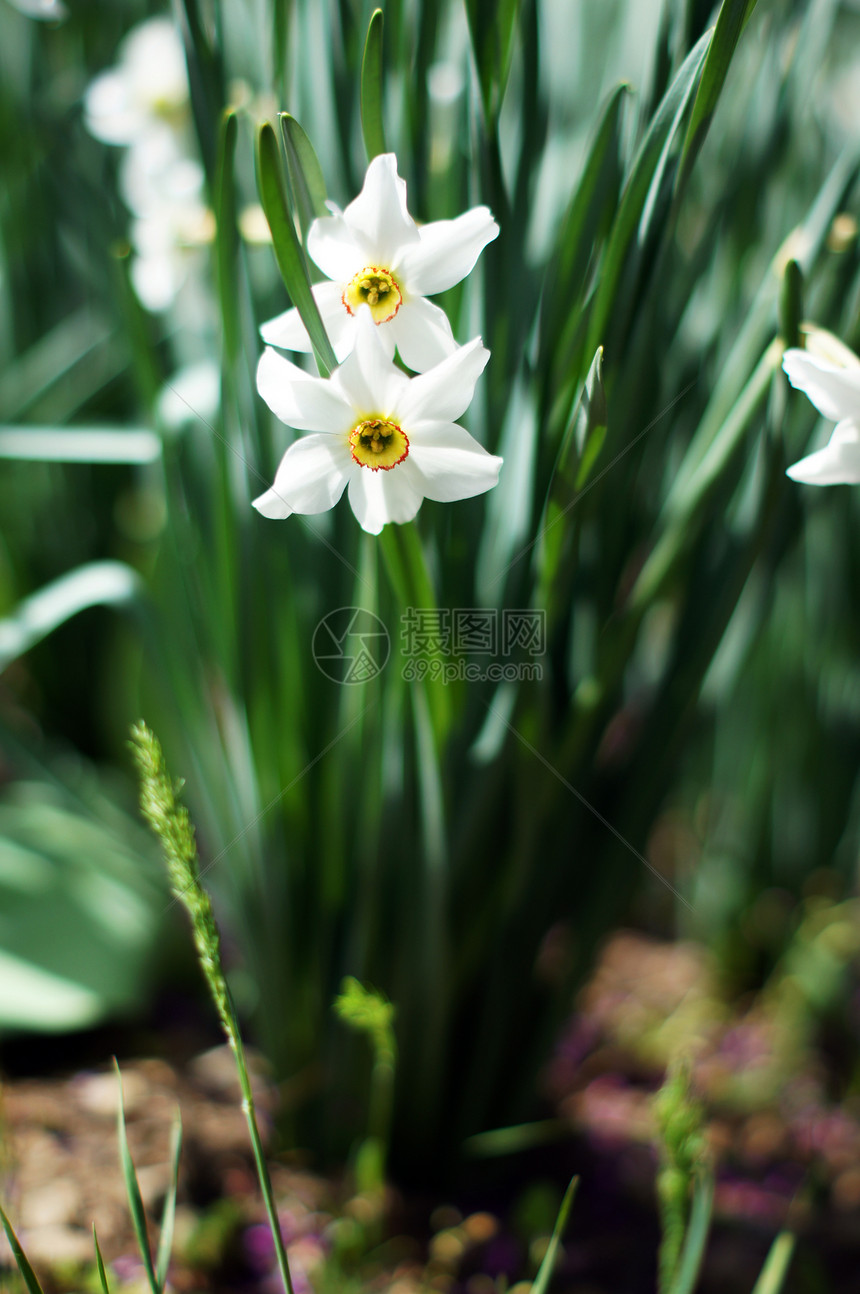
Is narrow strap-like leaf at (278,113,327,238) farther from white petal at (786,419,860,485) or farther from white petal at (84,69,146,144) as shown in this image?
white petal at (84,69,146,144)

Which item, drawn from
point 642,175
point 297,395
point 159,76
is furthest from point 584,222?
point 159,76

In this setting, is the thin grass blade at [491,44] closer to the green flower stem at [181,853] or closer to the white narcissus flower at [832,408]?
the white narcissus flower at [832,408]

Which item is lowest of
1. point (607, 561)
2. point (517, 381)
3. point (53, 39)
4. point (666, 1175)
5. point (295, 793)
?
point (666, 1175)

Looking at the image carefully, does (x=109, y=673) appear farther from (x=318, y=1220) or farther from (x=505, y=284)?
(x=505, y=284)

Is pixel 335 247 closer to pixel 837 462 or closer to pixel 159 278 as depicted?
pixel 837 462

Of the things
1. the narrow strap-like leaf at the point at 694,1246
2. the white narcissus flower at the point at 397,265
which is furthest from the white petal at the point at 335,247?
the narrow strap-like leaf at the point at 694,1246

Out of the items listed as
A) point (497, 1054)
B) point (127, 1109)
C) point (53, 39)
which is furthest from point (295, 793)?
point (53, 39)
